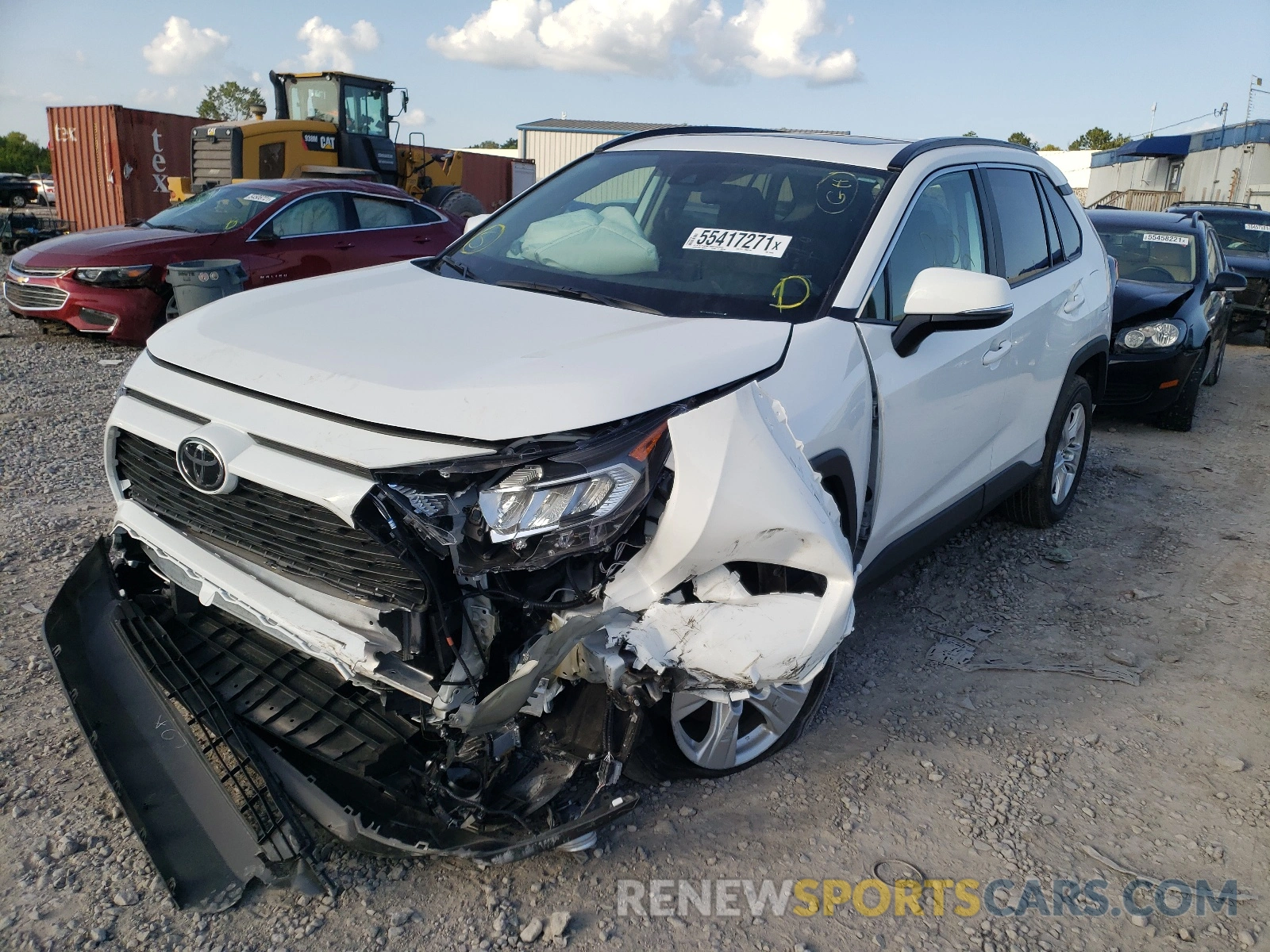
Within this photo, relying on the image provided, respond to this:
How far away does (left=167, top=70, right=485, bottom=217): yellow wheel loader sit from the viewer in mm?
13672

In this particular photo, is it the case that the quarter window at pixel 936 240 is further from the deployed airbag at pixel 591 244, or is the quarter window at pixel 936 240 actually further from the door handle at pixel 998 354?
the deployed airbag at pixel 591 244

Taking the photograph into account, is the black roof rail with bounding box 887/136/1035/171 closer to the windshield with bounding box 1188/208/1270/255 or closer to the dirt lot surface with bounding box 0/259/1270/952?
the dirt lot surface with bounding box 0/259/1270/952

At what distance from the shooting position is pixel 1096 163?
1580 inches

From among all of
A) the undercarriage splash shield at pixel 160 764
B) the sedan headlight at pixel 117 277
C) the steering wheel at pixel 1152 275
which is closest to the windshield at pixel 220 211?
the sedan headlight at pixel 117 277

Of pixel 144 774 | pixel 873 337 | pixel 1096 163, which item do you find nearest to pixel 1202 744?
pixel 873 337

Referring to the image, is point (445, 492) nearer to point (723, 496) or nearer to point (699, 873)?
point (723, 496)

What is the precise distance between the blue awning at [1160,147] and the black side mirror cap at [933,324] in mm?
A: 40914

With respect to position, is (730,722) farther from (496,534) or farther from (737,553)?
(496,534)

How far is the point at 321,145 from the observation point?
14.3 meters

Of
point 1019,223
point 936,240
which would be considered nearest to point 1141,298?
point 1019,223

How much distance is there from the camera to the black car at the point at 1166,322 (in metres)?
7.07

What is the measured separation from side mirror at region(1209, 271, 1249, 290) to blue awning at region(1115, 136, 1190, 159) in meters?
35.0

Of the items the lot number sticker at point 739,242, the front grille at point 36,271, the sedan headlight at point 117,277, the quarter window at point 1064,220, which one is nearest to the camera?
the lot number sticker at point 739,242

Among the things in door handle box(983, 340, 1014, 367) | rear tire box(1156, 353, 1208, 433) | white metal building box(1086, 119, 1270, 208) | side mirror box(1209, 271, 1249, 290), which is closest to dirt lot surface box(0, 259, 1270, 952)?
door handle box(983, 340, 1014, 367)
